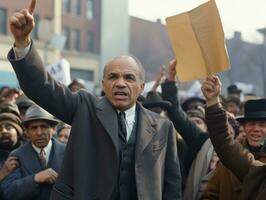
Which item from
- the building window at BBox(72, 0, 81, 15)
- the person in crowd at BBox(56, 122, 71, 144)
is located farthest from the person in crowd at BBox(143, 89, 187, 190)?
the building window at BBox(72, 0, 81, 15)

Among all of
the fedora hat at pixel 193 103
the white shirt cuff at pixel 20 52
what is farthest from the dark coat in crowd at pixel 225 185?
the fedora hat at pixel 193 103

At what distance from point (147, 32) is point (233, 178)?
190ft

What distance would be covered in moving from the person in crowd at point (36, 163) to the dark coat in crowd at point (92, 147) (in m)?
1.06

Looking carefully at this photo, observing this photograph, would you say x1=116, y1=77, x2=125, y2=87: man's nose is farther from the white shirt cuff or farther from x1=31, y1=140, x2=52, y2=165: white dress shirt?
x1=31, y1=140, x2=52, y2=165: white dress shirt

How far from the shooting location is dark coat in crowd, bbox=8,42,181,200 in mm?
3318

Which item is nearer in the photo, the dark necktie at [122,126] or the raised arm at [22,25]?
the raised arm at [22,25]

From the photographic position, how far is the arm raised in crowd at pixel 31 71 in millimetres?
3092

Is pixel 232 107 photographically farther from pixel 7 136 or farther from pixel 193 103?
pixel 7 136

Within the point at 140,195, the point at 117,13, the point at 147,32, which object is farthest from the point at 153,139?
the point at 147,32

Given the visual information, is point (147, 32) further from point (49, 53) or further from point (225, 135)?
point (225, 135)

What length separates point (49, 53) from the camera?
41.3m

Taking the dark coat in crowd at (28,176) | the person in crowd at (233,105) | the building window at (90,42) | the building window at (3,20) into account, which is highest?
the building window at (3,20)

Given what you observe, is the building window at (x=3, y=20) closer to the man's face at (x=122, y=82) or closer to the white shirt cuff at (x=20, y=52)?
the man's face at (x=122, y=82)

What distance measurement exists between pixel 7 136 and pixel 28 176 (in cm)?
102
